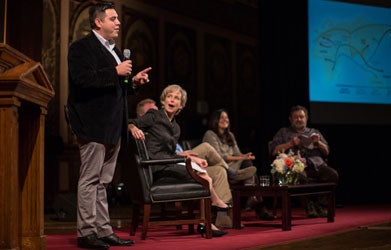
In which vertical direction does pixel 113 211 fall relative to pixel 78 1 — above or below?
below

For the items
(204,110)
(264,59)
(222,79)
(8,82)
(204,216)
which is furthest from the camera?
(222,79)

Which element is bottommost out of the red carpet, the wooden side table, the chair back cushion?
the red carpet

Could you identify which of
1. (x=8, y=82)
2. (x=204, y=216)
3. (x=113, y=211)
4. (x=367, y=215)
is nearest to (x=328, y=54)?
(x=367, y=215)

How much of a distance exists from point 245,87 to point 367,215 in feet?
17.6

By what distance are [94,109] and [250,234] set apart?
1.60m

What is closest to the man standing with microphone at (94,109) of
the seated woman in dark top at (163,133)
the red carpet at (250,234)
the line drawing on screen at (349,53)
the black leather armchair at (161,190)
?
the red carpet at (250,234)

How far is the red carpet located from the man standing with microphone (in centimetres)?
24

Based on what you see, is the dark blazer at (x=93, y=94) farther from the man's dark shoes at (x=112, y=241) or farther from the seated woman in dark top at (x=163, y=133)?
the seated woman in dark top at (x=163, y=133)

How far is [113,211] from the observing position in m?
7.09

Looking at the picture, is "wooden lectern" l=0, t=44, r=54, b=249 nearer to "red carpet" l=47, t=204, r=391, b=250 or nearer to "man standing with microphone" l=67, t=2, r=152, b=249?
"man standing with microphone" l=67, t=2, r=152, b=249

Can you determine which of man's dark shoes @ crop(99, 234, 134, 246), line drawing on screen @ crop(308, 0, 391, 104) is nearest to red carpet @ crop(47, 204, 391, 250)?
man's dark shoes @ crop(99, 234, 134, 246)

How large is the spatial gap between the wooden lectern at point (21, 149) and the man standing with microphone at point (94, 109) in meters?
0.59

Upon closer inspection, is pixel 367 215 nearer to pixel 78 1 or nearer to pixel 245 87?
pixel 78 1

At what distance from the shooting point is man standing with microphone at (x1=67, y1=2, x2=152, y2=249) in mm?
3539
